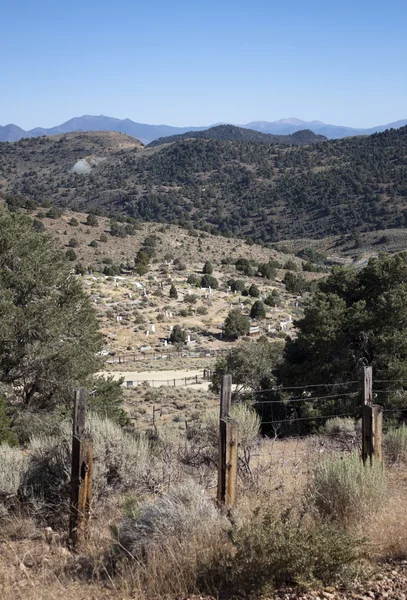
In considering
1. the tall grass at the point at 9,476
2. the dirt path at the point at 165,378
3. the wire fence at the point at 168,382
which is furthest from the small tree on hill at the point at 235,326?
the tall grass at the point at 9,476

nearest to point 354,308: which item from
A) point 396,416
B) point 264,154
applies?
point 396,416

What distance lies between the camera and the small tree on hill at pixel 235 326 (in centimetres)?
4084

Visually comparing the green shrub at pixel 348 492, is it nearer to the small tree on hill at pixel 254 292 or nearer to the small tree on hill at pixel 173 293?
the small tree on hill at pixel 173 293

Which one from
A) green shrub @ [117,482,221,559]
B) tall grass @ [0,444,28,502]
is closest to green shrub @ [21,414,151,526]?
tall grass @ [0,444,28,502]

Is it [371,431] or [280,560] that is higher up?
[371,431]

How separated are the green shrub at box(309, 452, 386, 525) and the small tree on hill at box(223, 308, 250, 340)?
1362 inches

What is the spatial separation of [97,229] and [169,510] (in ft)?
211

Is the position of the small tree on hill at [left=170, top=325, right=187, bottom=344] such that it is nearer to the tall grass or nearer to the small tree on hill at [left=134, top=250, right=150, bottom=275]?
the small tree on hill at [left=134, top=250, right=150, bottom=275]

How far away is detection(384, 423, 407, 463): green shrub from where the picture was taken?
905cm

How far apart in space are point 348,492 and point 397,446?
3747 millimetres

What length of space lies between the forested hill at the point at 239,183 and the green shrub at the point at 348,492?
9178 cm

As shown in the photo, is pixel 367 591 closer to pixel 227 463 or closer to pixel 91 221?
pixel 227 463

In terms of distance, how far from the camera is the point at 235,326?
40.7 m

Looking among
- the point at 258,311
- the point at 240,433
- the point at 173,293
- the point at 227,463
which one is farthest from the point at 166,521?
the point at 173,293
